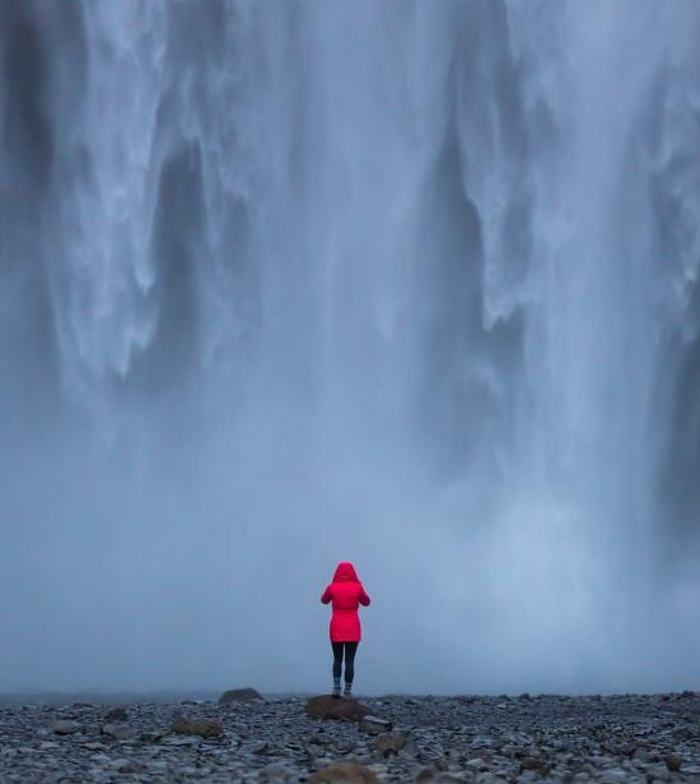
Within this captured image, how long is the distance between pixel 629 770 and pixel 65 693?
1651cm

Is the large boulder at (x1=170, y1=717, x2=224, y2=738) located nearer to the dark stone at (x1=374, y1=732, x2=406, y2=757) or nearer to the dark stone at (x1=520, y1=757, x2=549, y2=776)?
the dark stone at (x1=374, y1=732, x2=406, y2=757)

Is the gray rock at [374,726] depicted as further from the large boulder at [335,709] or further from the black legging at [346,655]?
the black legging at [346,655]

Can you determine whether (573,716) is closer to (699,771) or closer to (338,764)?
(699,771)

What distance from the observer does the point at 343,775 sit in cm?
1030

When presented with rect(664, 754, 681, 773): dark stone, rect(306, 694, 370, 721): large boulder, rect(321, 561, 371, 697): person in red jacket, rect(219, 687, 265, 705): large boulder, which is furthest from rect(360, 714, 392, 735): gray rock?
rect(219, 687, 265, 705): large boulder

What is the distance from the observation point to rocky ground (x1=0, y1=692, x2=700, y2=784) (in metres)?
11.2

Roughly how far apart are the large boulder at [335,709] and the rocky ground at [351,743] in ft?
0.10

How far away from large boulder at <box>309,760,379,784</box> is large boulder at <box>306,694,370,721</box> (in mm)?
6503

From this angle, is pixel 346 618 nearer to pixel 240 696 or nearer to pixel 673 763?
pixel 240 696

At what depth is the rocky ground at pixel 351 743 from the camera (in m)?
11.2

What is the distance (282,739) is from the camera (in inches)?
577

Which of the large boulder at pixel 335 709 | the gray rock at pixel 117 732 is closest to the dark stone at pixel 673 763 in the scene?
the large boulder at pixel 335 709

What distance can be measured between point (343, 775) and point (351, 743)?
3.88m

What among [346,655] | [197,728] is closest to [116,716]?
[197,728]
